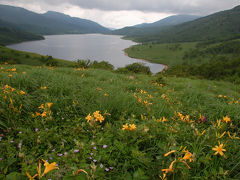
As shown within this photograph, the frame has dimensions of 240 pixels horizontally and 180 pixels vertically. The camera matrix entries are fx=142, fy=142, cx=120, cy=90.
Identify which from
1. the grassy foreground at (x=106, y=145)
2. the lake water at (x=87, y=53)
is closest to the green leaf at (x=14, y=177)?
the grassy foreground at (x=106, y=145)

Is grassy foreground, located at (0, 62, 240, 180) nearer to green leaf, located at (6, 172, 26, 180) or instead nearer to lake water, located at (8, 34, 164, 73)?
green leaf, located at (6, 172, 26, 180)

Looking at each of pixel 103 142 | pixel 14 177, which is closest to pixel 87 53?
pixel 103 142

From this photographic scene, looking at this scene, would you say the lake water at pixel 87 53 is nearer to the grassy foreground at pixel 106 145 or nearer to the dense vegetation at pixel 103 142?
the dense vegetation at pixel 103 142

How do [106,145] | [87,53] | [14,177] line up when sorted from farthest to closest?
[87,53]
[106,145]
[14,177]

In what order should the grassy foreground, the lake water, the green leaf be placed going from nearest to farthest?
the green leaf
the grassy foreground
the lake water

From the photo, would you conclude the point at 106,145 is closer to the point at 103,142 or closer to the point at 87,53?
the point at 103,142

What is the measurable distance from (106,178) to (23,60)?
229 feet

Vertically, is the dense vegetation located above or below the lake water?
below

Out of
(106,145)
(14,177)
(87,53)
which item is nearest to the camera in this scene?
(14,177)

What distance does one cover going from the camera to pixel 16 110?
2.34 meters

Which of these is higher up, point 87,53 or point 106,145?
point 87,53

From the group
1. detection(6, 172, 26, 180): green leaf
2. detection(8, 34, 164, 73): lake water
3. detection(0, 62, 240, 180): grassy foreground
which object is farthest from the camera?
detection(8, 34, 164, 73): lake water

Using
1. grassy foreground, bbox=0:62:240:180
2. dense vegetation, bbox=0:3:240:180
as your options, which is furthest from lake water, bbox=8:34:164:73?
grassy foreground, bbox=0:62:240:180

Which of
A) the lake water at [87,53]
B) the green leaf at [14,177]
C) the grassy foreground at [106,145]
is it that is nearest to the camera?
the green leaf at [14,177]
